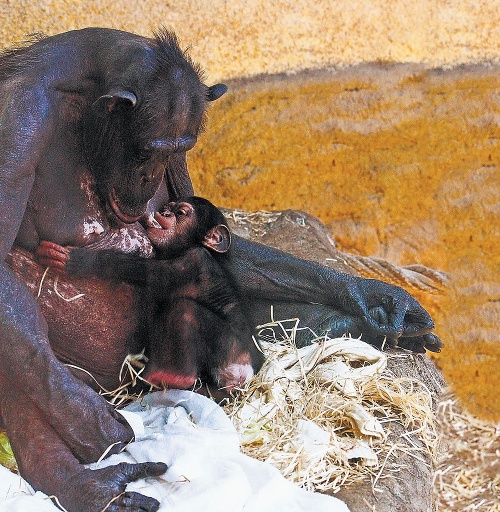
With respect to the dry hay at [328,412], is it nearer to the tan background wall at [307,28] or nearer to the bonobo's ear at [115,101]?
the bonobo's ear at [115,101]

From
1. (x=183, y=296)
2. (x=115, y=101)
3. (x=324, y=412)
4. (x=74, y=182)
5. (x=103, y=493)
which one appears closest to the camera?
(x=103, y=493)

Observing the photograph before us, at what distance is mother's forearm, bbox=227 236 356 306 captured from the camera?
231 centimetres

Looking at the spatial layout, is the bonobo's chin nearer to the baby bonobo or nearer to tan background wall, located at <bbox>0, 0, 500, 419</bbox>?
the baby bonobo

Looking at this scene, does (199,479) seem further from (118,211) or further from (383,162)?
(383,162)

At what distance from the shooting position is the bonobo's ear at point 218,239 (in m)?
2.02

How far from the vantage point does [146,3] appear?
3227mm

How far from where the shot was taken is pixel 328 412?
2023 mm

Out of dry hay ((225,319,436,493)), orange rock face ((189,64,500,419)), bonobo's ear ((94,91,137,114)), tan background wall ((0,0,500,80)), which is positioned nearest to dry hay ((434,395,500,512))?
orange rock face ((189,64,500,419))

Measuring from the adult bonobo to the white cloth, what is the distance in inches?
1.5

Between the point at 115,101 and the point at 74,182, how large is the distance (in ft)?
0.72

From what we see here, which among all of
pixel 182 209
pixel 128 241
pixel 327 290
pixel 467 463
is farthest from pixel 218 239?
pixel 467 463

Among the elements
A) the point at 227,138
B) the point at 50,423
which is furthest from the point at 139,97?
the point at 227,138

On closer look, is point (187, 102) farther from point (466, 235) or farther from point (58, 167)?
point (466, 235)

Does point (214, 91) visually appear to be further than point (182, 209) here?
No
